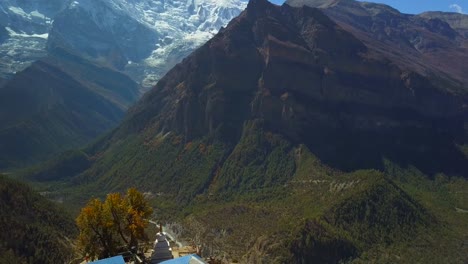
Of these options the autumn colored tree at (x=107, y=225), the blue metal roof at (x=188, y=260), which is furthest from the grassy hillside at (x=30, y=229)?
the blue metal roof at (x=188, y=260)

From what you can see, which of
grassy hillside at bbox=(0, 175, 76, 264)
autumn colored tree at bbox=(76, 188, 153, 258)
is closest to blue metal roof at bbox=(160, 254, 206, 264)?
autumn colored tree at bbox=(76, 188, 153, 258)

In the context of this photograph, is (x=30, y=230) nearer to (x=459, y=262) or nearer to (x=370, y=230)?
(x=370, y=230)

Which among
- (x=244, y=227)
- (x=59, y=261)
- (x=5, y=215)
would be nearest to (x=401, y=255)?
(x=244, y=227)

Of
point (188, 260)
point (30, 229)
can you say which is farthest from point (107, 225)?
point (30, 229)

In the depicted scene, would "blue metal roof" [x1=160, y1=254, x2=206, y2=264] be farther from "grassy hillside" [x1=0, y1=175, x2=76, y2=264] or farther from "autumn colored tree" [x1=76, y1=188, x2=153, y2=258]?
"grassy hillside" [x1=0, y1=175, x2=76, y2=264]

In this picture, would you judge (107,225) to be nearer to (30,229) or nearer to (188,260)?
(188,260)
